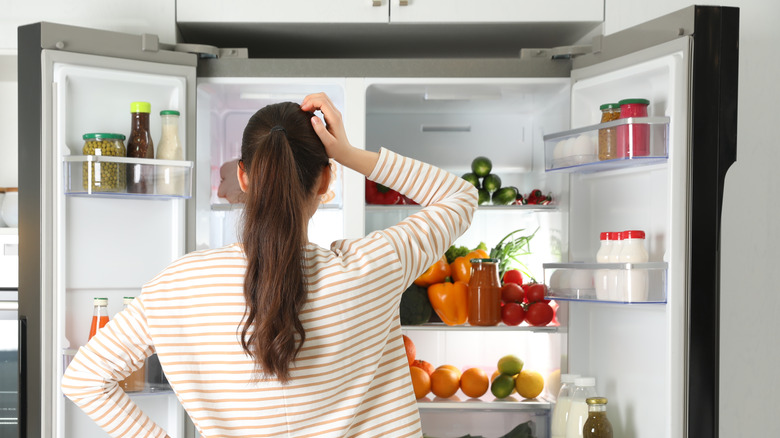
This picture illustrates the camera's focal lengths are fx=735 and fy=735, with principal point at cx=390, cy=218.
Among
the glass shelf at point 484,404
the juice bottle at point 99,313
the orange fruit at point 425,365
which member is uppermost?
the juice bottle at point 99,313

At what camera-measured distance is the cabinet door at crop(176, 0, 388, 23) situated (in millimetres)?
2037

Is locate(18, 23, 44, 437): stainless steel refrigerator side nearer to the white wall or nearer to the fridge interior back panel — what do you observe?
the fridge interior back panel

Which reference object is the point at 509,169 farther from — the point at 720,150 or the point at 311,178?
the point at 311,178

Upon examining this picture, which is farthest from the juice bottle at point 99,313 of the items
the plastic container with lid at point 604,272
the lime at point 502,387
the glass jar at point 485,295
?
the plastic container with lid at point 604,272

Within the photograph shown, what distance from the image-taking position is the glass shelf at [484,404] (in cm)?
212

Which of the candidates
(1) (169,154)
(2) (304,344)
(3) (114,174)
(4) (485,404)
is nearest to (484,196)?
(4) (485,404)

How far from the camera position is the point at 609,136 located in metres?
1.78

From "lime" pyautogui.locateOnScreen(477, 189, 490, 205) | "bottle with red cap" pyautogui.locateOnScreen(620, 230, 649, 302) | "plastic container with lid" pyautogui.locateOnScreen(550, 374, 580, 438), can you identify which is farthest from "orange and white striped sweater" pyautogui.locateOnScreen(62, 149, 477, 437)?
"lime" pyautogui.locateOnScreen(477, 189, 490, 205)

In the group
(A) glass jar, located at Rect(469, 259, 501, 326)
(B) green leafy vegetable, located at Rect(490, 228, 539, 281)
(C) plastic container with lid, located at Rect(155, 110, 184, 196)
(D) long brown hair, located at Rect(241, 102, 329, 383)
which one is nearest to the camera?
(D) long brown hair, located at Rect(241, 102, 329, 383)

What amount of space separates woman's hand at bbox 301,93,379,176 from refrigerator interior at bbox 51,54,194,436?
0.99 metres

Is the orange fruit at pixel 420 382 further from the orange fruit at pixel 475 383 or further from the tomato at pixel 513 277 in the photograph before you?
the tomato at pixel 513 277

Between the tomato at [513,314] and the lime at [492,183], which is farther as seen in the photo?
the lime at [492,183]

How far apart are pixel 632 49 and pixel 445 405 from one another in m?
1.10

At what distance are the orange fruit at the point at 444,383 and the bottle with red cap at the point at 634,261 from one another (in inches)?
26.5
